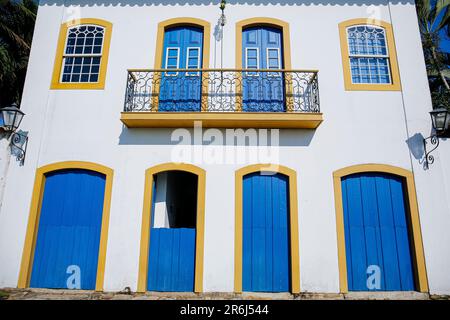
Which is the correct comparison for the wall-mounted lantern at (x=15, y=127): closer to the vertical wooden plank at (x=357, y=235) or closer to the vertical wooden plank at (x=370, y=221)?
the vertical wooden plank at (x=357, y=235)

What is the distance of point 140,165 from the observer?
21.5ft

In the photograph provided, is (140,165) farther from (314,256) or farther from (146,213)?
(314,256)

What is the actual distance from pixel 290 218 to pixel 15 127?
6.40 meters

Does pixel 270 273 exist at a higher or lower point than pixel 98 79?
lower

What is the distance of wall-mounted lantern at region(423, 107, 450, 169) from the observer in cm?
621

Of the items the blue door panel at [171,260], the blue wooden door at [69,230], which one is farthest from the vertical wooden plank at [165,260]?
the blue wooden door at [69,230]

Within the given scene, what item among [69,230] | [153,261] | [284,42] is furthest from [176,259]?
[284,42]

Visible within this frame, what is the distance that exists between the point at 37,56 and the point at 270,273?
7560mm

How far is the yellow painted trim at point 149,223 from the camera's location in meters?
5.98

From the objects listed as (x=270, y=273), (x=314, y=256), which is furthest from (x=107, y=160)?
(x=314, y=256)

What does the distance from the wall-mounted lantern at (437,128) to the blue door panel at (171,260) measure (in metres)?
5.40
